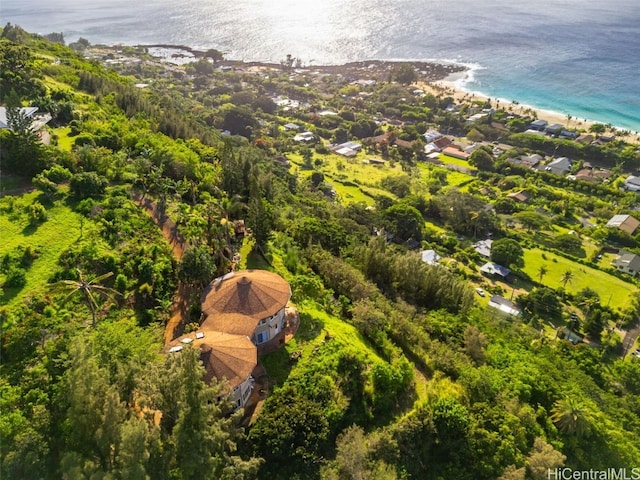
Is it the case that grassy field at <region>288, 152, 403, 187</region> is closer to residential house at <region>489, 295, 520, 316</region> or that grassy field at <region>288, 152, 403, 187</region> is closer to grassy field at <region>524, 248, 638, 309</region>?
grassy field at <region>524, 248, 638, 309</region>

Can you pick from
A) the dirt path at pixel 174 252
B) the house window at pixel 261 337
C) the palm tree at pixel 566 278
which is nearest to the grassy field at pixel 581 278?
the palm tree at pixel 566 278

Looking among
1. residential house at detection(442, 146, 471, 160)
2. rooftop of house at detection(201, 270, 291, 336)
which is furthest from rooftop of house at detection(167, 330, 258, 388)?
residential house at detection(442, 146, 471, 160)

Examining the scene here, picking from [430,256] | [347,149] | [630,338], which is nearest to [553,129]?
[347,149]

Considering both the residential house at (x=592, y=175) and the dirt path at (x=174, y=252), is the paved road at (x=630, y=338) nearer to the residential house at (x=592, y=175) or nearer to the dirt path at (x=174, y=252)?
the residential house at (x=592, y=175)

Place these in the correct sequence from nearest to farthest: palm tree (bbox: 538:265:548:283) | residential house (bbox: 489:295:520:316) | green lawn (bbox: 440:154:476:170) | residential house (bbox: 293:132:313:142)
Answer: residential house (bbox: 489:295:520:316), palm tree (bbox: 538:265:548:283), green lawn (bbox: 440:154:476:170), residential house (bbox: 293:132:313:142)

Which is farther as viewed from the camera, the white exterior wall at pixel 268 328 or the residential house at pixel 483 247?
the residential house at pixel 483 247

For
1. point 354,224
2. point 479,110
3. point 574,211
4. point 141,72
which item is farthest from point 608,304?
point 141,72
